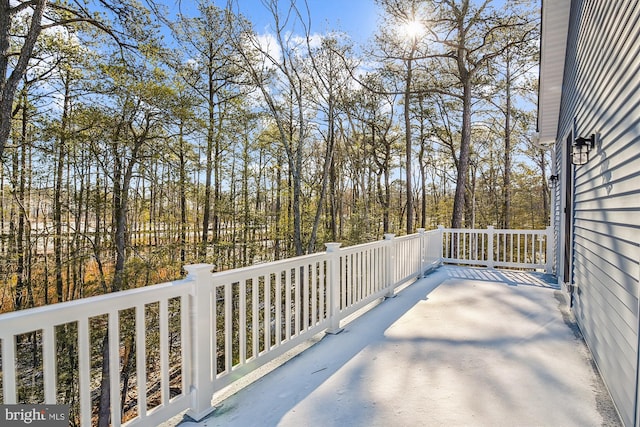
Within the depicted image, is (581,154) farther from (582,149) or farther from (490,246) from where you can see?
(490,246)

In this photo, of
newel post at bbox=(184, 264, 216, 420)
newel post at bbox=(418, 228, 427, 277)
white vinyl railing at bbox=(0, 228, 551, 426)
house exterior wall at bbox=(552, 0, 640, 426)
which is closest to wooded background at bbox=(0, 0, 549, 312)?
newel post at bbox=(418, 228, 427, 277)

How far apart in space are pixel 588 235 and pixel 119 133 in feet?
33.0

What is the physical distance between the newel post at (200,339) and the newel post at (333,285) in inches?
58.2

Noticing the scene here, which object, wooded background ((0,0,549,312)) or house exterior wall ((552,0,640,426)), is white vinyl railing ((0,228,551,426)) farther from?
wooded background ((0,0,549,312))

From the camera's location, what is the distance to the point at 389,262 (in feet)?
14.9

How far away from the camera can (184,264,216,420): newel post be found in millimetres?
1907

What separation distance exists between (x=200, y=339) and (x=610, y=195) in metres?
3.03

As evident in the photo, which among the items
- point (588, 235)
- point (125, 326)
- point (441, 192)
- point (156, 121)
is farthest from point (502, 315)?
point (441, 192)

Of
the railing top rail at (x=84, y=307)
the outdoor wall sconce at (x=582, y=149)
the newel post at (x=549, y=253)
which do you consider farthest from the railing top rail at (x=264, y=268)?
the newel post at (x=549, y=253)

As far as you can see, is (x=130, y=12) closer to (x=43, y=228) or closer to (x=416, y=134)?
(x=43, y=228)

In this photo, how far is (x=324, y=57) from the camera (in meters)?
9.49

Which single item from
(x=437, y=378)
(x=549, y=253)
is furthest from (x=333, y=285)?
(x=549, y=253)

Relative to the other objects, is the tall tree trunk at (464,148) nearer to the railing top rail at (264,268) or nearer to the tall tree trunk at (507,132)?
the tall tree trunk at (507,132)

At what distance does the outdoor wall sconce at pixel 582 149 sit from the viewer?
9.75 ft
